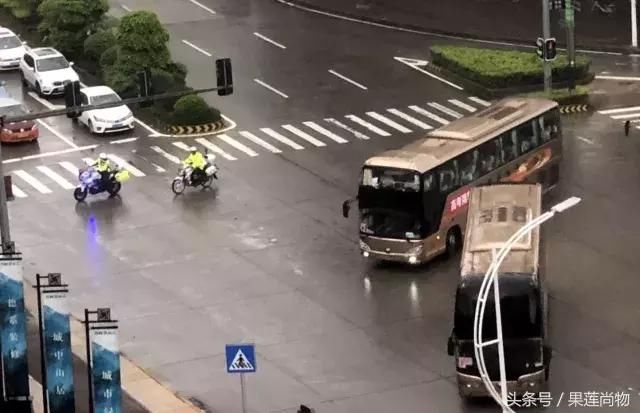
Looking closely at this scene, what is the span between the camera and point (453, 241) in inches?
1916

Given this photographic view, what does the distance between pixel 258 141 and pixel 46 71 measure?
Result: 13192 millimetres

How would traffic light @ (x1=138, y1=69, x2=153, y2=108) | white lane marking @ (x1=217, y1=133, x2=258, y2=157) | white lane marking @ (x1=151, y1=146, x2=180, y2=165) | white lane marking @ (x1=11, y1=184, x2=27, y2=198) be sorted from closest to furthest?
traffic light @ (x1=138, y1=69, x2=153, y2=108) → white lane marking @ (x1=11, y1=184, x2=27, y2=198) → white lane marking @ (x1=151, y1=146, x2=180, y2=165) → white lane marking @ (x1=217, y1=133, x2=258, y2=157)

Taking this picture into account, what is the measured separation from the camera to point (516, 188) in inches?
1700

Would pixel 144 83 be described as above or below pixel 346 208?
above

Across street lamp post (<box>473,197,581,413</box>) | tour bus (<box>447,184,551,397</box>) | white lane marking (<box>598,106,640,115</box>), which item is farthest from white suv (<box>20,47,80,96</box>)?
street lamp post (<box>473,197,581,413</box>)

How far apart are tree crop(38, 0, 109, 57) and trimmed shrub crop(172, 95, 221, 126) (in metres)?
12.0

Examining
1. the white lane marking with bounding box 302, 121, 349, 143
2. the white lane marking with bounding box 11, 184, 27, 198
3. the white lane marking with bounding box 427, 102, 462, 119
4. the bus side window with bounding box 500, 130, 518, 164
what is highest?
Answer: the bus side window with bounding box 500, 130, 518, 164

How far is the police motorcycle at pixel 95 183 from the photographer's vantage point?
55.4 m

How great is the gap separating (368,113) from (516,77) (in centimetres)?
649

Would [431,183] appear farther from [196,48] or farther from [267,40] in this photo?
[267,40]

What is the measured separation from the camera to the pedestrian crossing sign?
35250 mm

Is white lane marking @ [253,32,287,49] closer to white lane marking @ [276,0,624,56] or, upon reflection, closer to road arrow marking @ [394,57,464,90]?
white lane marking @ [276,0,624,56]

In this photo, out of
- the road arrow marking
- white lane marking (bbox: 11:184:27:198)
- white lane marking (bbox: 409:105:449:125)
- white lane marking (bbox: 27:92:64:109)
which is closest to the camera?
white lane marking (bbox: 11:184:27:198)

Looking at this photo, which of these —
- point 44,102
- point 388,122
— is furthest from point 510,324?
point 44,102
